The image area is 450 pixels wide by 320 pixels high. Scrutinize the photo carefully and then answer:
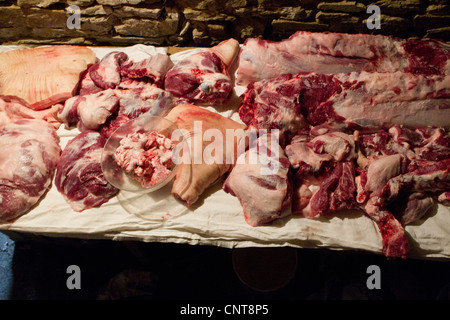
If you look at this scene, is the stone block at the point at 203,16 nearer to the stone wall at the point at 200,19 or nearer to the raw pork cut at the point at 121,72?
the stone wall at the point at 200,19

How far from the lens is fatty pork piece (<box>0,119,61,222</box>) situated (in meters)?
2.06

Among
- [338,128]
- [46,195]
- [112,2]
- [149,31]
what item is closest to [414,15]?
[338,128]

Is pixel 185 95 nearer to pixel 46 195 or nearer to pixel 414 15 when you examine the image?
pixel 46 195

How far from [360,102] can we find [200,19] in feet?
5.01

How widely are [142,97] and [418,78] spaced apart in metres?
1.81

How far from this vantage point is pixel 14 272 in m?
2.81

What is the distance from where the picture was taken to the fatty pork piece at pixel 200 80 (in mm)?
2324

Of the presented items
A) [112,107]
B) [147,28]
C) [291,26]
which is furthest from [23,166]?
[291,26]

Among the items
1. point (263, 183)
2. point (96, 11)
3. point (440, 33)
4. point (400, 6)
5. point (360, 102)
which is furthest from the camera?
point (440, 33)

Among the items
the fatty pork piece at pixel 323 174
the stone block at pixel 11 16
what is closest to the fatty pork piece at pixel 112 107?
the fatty pork piece at pixel 323 174

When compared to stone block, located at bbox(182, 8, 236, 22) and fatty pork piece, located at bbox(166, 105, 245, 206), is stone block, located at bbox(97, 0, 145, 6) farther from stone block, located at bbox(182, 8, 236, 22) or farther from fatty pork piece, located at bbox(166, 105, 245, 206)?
fatty pork piece, located at bbox(166, 105, 245, 206)

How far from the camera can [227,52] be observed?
101 inches

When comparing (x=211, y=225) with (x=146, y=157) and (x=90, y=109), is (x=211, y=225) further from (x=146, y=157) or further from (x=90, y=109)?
(x=90, y=109)

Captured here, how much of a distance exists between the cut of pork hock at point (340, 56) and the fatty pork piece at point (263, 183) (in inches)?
24.0
